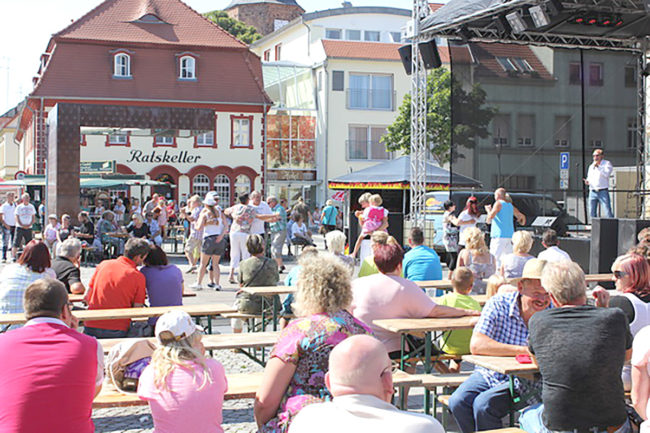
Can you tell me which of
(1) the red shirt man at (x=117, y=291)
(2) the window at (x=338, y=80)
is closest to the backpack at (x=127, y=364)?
(1) the red shirt man at (x=117, y=291)

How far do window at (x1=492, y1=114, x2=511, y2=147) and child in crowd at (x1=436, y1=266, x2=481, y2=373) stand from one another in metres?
13.8

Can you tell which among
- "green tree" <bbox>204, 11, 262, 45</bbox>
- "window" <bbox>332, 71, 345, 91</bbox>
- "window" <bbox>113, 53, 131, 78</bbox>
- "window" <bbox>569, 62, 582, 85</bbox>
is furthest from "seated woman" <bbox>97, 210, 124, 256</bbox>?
"green tree" <bbox>204, 11, 262, 45</bbox>

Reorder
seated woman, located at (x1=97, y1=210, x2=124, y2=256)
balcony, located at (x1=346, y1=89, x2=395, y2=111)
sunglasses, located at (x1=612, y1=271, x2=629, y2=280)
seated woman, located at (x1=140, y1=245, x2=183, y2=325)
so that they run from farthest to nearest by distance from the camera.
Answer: balcony, located at (x1=346, y1=89, x2=395, y2=111) → seated woman, located at (x1=97, y1=210, x2=124, y2=256) → seated woman, located at (x1=140, y1=245, x2=183, y2=325) → sunglasses, located at (x1=612, y1=271, x2=629, y2=280)

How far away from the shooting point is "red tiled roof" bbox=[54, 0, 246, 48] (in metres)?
40.2

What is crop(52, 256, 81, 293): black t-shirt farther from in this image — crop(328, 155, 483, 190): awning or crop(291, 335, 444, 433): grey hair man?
crop(328, 155, 483, 190): awning

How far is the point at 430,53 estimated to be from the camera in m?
16.6

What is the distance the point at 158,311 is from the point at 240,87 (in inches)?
1396

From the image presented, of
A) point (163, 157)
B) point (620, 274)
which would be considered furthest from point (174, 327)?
point (163, 157)

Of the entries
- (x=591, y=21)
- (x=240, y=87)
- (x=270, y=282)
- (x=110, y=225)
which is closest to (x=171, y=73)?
(x=240, y=87)

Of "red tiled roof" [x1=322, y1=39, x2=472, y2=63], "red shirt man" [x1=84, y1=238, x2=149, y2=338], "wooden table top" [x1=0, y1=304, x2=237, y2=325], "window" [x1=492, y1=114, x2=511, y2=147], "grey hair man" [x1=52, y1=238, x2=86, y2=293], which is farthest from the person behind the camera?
"red tiled roof" [x1=322, y1=39, x2=472, y2=63]

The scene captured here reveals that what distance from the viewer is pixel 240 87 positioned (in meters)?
41.4

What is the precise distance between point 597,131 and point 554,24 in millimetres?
4859

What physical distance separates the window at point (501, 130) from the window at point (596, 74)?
244 centimetres

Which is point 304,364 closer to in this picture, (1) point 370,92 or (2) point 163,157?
(2) point 163,157
